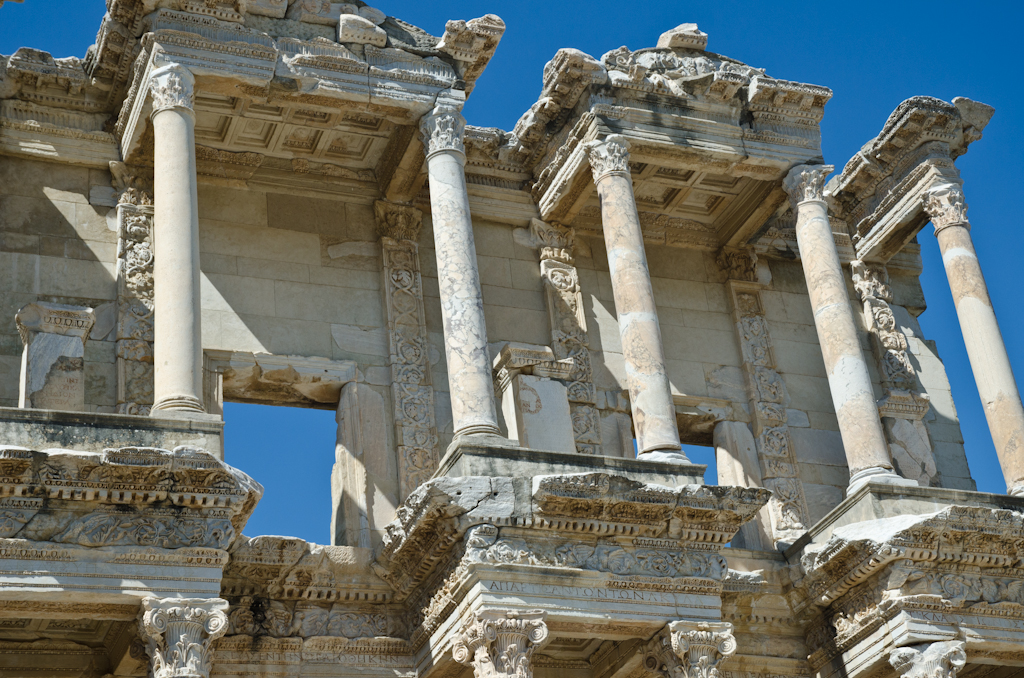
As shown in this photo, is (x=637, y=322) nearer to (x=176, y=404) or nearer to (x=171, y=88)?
(x=176, y=404)

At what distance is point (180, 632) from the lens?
40.6 feet

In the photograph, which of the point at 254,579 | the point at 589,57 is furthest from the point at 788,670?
the point at 589,57

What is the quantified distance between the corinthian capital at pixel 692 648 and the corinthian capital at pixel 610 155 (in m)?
5.56

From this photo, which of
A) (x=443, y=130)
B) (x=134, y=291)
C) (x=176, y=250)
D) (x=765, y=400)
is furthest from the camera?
(x=765, y=400)

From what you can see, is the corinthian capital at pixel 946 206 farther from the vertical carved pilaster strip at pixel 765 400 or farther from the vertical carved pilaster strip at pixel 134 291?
the vertical carved pilaster strip at pixel 134 291

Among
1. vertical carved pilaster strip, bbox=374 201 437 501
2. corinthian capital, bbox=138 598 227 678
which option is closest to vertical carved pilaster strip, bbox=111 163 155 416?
vertical carved pilaster strip, bbox=374 201 437 501

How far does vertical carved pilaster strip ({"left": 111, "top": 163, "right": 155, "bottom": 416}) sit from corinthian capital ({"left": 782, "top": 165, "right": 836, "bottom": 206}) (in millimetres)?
7704

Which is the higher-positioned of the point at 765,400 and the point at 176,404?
the point at 765,400

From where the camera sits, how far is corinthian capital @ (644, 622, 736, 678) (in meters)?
13.9

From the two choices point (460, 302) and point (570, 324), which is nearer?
point (460, 302)

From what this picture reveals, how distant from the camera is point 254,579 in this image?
47.5 feet

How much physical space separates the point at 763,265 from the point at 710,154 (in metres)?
2.57

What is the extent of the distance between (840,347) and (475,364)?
14.6ft

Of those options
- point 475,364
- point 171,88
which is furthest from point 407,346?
point 171,88
